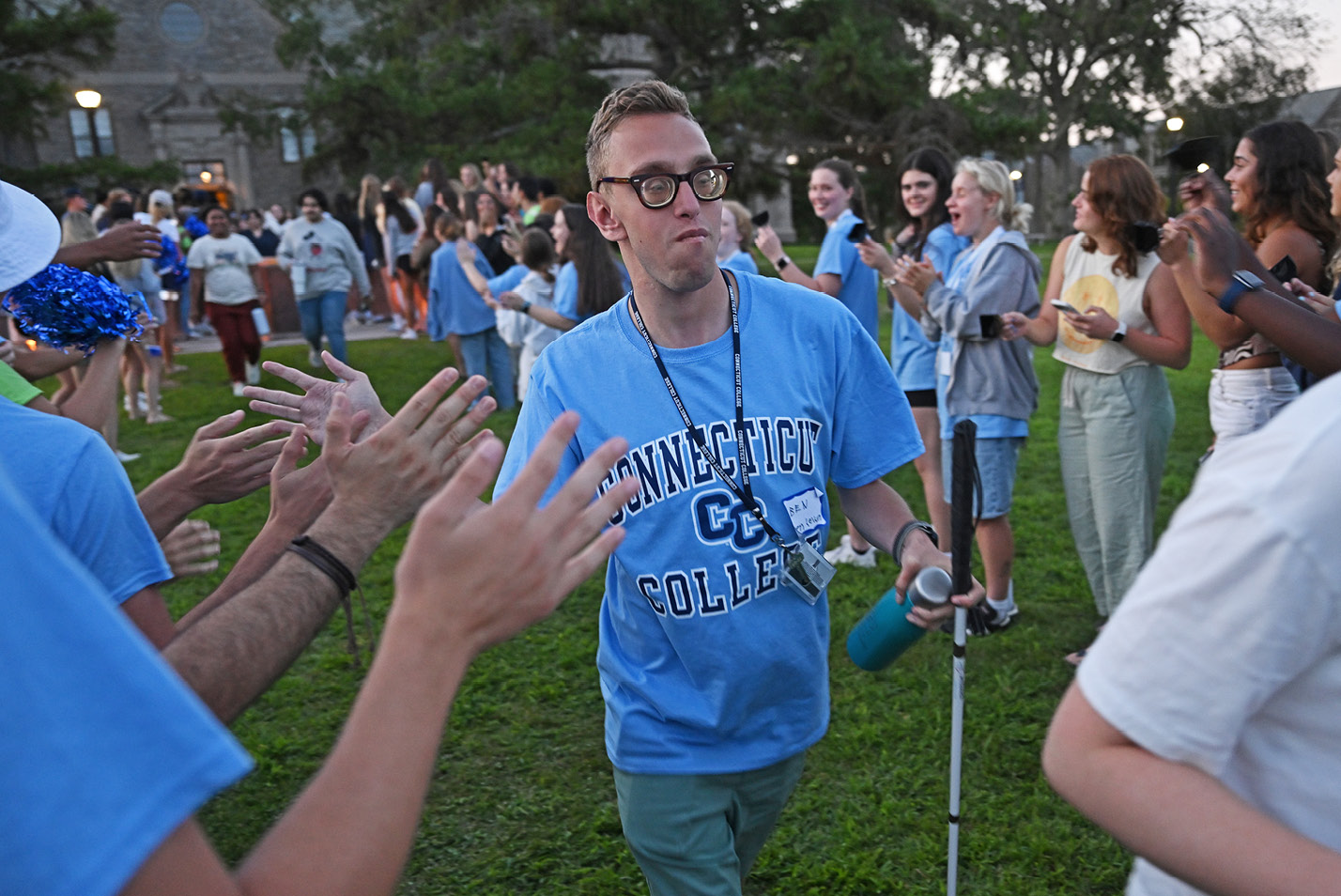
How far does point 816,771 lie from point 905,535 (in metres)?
2.14

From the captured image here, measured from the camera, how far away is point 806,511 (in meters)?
2.34

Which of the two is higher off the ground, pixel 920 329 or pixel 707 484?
pixel 707 484

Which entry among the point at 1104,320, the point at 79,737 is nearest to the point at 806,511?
the point at 79,737

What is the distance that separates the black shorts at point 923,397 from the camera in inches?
230

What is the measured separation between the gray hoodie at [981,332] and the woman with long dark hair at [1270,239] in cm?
94

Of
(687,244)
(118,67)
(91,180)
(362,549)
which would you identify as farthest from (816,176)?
(118,67)

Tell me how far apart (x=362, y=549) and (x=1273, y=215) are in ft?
13.1

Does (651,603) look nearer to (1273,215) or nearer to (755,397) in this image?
(755,397)

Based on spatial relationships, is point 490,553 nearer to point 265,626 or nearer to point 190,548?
point 265,626

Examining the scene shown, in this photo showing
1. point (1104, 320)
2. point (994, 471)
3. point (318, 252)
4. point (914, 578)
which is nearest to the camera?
point (914, 578)

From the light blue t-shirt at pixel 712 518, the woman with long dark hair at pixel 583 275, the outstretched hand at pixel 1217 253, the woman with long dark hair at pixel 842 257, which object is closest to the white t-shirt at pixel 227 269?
the woman with long dark hair at pixel 583 275

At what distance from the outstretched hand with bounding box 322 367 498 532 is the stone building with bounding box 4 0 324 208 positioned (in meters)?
45.8

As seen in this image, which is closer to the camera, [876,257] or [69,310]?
[69,310]

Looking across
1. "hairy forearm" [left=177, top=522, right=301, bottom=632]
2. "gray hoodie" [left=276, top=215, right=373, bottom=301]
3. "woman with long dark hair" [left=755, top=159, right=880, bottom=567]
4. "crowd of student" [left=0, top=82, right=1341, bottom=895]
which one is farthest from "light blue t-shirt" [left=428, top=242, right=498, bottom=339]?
"hairy forearm" [left=177, top=522, right=301, bottom=632]
